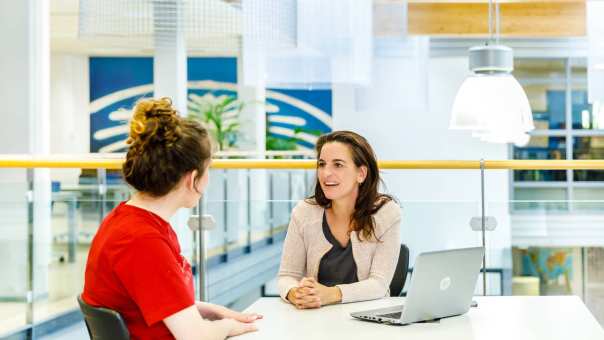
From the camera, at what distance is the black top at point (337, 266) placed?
9.66 ft

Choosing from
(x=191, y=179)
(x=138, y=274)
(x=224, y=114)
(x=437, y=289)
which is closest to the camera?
(x=138, y=274)

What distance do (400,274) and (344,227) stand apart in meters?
0.26

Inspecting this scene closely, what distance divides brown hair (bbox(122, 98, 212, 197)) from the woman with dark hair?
0.78 m

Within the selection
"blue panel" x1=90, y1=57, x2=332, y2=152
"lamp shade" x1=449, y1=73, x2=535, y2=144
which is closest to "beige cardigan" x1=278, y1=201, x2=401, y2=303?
"lamp shade" x1=449, y1=73, x2=535, y2=144

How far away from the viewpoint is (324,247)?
9.75 ft

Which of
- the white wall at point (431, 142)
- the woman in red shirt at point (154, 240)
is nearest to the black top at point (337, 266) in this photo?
the woman in red shirt at point (154, 240)

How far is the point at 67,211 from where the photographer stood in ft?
17.7

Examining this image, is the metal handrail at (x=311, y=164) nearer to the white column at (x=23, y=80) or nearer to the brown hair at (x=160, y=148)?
the brown hair at (x=160, y=148)

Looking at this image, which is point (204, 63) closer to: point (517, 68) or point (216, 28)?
point (517, 68)

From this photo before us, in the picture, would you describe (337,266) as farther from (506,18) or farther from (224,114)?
(224,114)

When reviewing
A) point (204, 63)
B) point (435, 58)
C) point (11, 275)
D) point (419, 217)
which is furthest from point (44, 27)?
point (204, 63)

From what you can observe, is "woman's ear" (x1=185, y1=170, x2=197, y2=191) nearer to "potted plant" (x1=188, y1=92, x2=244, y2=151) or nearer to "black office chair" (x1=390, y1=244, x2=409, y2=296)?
"black office chair" (x1=390, y1=244, x2=409, y2=296)

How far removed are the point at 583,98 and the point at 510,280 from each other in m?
6.77

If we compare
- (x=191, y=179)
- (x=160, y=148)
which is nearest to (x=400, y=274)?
(x=191, y=179)
